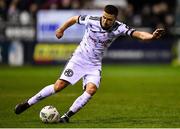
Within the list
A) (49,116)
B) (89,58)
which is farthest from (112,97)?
(49,116)

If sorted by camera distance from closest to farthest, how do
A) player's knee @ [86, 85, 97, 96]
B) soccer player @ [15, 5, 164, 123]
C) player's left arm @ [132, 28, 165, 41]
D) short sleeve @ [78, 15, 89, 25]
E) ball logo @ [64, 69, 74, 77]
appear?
player's left arm @ [132, 28, 165, 41]
player's knee @ [86, 85, 97, 96]
soccer player @ [15, 5, 164, 123]
ball logo @ [64, 69, 74, 77]
short sleeve @ [78, 15, 89, 25]

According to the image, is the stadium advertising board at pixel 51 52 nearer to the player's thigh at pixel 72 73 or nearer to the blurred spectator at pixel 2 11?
the blurred spectator at pixel 2 11

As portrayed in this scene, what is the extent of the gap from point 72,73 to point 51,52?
1624 cm

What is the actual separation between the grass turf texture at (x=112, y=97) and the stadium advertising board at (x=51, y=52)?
26.3 inches

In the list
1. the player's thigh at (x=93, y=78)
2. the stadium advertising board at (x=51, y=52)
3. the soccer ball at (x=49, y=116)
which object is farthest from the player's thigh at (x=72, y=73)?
the stadium advertising board at (x=51, y=52)

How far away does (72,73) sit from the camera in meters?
12.6

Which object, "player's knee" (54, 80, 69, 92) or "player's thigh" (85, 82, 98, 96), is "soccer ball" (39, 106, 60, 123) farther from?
"player's thigh" (85, 82, 98, 96)

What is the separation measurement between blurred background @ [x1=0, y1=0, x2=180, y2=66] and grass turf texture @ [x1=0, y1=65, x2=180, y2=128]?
62cm

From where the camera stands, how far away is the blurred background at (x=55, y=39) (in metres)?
28.7

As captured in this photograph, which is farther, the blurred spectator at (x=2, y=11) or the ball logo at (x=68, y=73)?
the blurred spectator at (x=2, y=11)

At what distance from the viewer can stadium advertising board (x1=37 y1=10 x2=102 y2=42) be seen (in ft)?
94.1

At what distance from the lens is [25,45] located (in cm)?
2889

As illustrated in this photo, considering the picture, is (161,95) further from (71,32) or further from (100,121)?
(71,32)

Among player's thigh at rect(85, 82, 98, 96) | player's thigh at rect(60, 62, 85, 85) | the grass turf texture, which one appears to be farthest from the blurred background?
player's thigh at rect(85, 82, 98, 96)
